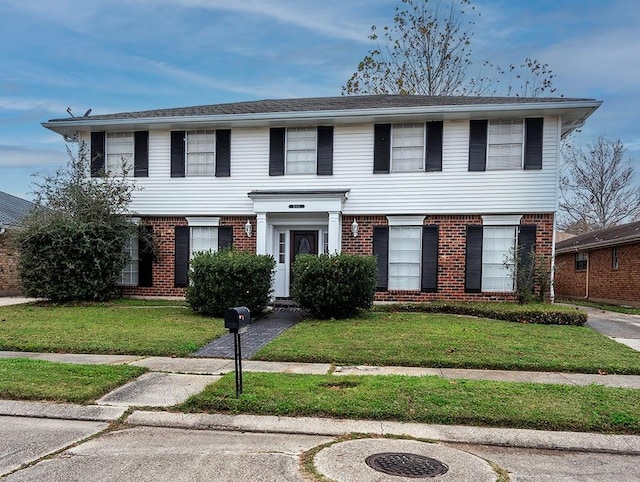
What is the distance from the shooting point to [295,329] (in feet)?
32.0

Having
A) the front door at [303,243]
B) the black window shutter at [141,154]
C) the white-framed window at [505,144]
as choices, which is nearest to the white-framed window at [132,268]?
the black window shutter at [141,154]

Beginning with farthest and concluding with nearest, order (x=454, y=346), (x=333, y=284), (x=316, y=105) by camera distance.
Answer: (x=316, y=105)
(x=333, y=284)
(x=454, y=346)

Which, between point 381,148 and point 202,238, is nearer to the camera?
point 381,148

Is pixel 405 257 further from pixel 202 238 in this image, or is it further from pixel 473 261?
pixel 202 238

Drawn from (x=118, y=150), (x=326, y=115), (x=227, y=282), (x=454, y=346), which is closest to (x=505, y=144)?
(x=326, y=115)

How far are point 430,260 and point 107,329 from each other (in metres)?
8.30

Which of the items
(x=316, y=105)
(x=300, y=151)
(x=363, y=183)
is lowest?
(x=363, y=183)

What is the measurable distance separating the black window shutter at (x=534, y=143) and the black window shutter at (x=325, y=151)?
209 inches

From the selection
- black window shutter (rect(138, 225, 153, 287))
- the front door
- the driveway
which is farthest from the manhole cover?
black window shutter (rect(138, 225, 153, 287))

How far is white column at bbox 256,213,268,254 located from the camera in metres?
13.5

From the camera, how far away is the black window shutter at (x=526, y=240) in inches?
505

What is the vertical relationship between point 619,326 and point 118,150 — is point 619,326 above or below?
below

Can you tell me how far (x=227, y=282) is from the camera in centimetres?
1102

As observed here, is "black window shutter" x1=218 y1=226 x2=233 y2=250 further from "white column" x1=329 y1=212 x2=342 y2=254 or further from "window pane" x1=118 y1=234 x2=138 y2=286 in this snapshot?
"white column" x1=329 y1=212 x2=342 y2=254
